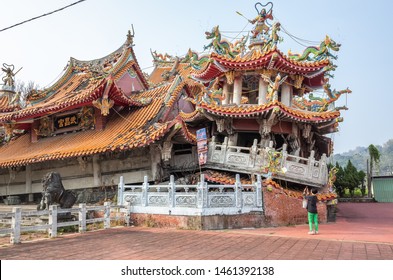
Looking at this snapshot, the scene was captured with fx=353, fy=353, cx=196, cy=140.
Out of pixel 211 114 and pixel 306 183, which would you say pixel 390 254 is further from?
pixel 211 114

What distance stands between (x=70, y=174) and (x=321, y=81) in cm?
1297

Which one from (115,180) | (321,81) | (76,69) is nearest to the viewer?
(115,180)

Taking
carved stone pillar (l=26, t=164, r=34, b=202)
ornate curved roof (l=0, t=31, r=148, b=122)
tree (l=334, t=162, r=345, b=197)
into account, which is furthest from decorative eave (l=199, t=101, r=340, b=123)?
tree (l=334, t=162, r=345, b=197)

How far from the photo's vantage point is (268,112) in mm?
14445

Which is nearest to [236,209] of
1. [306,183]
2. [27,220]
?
[306,183]

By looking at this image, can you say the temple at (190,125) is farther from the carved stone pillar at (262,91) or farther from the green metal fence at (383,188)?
the green metal fence at (383,188)

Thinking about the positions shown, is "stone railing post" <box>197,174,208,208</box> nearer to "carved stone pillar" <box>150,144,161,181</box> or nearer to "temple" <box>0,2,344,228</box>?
"temple" <box>0,2,344,228</box>

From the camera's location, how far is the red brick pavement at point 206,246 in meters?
6.88

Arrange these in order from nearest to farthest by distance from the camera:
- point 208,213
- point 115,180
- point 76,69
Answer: point 208,213, point 115,180, point 76,69

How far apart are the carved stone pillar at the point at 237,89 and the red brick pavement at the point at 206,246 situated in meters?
7.97

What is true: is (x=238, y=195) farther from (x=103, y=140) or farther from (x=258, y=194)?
(x=103, y=140)

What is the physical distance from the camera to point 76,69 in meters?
21.1

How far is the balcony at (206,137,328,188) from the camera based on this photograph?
1350cm

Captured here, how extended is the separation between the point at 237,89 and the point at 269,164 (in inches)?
190
